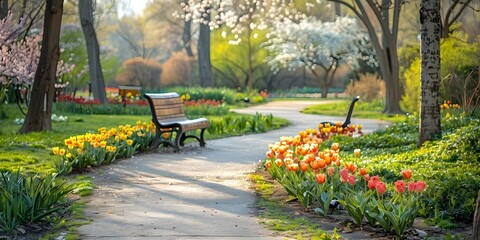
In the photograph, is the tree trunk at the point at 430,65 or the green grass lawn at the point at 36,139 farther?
the green grass lawn at the point at 36,139

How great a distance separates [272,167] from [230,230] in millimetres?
3540

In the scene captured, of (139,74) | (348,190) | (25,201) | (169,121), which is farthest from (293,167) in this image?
(139,74)

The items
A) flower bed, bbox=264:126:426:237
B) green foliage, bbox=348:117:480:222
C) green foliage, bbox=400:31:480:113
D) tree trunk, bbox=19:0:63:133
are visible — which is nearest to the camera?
flower bed, bbox=264:126:426:237

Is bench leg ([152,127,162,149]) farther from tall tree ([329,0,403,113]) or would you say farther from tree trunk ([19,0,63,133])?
tall tree ([329,0,403,113])

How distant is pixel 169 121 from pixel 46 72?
3.83 metres

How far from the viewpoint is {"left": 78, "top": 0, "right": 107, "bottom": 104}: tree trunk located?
98.5 feet

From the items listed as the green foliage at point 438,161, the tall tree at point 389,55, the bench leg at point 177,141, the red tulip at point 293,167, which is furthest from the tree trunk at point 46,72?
the tall tree at point 389,55

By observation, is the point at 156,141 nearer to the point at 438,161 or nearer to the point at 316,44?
the point at 438,161

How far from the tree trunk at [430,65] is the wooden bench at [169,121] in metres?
4.74

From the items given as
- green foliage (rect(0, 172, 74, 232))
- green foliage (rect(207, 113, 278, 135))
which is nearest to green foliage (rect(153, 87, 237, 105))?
green foliage (rect(207, 113, 278, 135))

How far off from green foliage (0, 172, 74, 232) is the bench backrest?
22.5ft

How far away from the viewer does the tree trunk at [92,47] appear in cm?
3003

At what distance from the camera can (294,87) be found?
57594mm

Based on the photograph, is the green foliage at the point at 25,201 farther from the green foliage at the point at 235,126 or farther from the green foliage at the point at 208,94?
the green foliage at the point at 208,94
